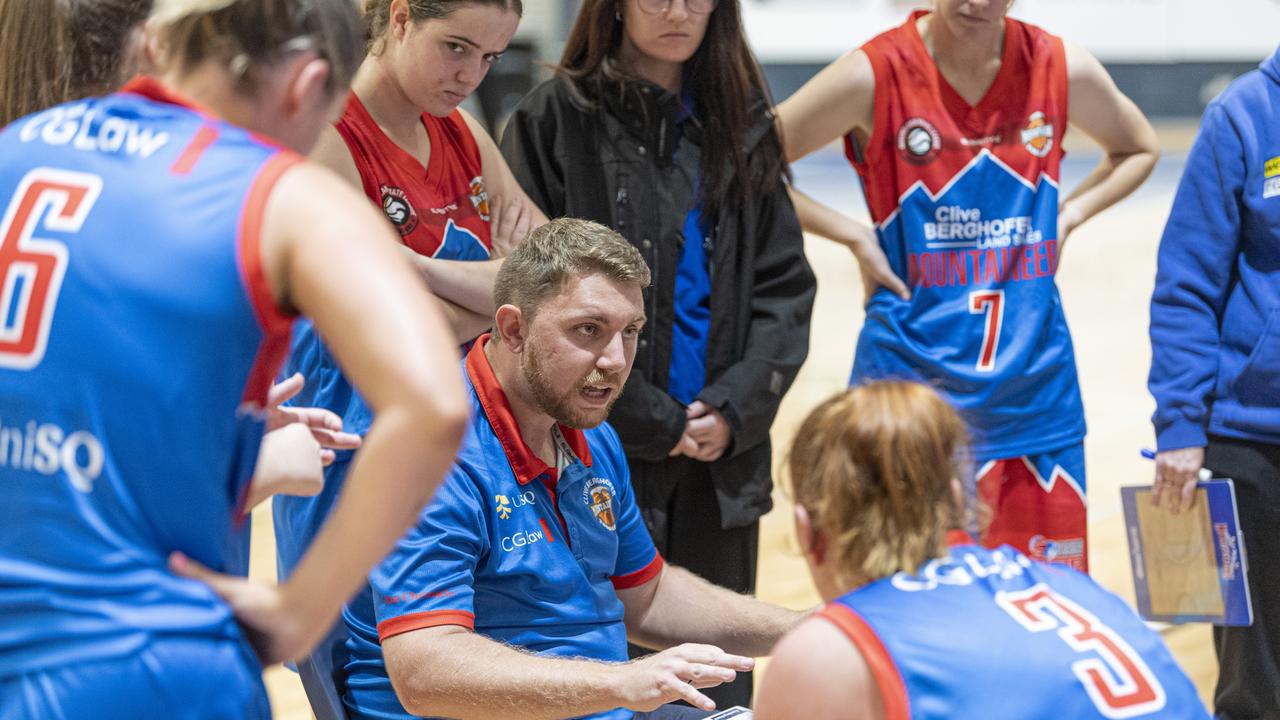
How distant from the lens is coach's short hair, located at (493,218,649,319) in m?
2.27

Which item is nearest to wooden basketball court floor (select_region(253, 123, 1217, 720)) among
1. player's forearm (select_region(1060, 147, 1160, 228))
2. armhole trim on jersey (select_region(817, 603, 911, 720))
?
armhole trim on jersey (select_region(817, 603, 911, 720))

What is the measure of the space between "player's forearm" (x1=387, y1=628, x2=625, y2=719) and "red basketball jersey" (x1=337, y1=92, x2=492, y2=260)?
0.93 m

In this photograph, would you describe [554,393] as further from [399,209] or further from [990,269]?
[990,269]

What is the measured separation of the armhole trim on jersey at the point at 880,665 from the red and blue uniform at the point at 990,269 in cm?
183

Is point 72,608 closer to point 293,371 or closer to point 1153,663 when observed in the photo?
point 1153,663

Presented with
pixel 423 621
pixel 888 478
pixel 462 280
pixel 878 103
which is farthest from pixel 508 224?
pixel 888 478

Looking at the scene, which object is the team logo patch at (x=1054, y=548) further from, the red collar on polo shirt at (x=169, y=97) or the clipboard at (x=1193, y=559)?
the red collar on polo shirt at (x=169, y=97)

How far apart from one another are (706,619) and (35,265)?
1.38m

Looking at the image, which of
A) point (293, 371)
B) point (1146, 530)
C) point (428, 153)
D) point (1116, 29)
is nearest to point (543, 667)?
point (293, 371)

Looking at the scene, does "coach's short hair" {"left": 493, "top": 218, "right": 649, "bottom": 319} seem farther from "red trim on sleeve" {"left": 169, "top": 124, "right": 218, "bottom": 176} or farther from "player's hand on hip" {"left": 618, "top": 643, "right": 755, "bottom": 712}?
"red trim on sleeve" {"left": 169, "top": 124, "right": 218, "bottom": 176}

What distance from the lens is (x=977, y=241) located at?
3.24 metres

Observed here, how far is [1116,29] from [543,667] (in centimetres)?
1442

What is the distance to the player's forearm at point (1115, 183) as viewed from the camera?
3.61 m

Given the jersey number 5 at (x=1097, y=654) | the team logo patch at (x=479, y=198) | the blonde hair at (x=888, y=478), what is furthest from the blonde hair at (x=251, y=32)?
the team logo patch at (x=479, y=198)
